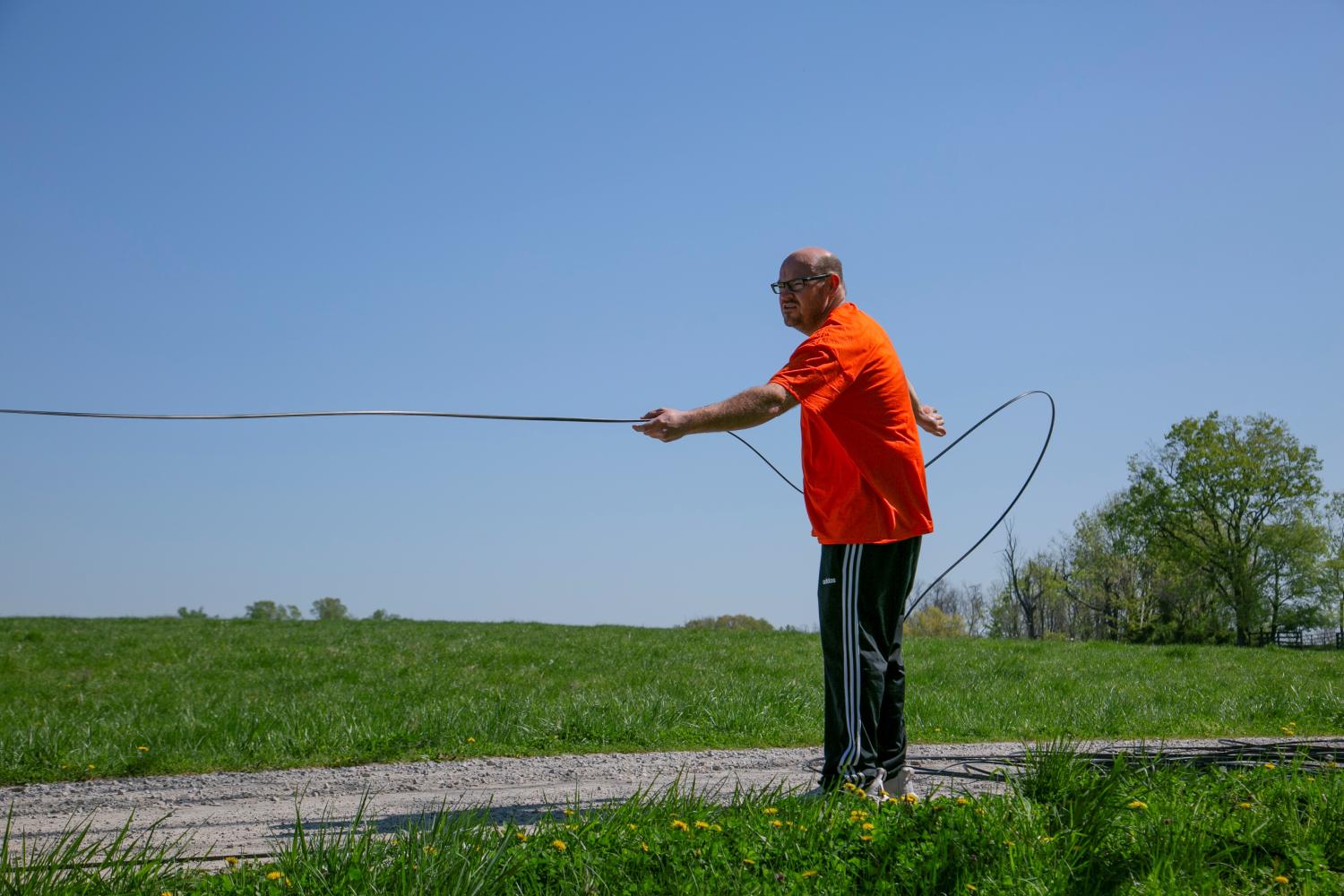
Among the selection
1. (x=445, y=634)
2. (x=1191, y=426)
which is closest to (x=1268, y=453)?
(x=1191, y=426)

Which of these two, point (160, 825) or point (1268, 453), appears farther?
point (1268, 453)

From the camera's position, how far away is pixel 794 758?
21.2 ft

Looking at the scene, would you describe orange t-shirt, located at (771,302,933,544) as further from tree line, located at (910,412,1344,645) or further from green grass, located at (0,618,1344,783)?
tree line, located at (910,412,1344,645)

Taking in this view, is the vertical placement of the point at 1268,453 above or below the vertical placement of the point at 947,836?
above

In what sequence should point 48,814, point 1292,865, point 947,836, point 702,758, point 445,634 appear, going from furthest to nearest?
point 445,634
point 702,758
point 48,814
point 1292,865
point 947,836

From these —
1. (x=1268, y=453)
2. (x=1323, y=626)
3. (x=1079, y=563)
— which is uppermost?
(x=1268, y=453)

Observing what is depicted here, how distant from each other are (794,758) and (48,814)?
397 centimetres

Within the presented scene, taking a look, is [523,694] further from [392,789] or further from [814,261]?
[814,261]

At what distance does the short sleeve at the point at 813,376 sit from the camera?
174 inches

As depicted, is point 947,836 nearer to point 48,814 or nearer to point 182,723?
point 48,814

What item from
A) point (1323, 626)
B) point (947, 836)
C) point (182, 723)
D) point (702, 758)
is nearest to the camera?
point (947, 836)

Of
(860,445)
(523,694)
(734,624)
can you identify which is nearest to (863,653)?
(860,445)

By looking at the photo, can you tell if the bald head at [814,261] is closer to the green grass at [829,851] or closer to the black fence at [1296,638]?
the green grass at [829,851]

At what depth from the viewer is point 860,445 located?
4.66 m
